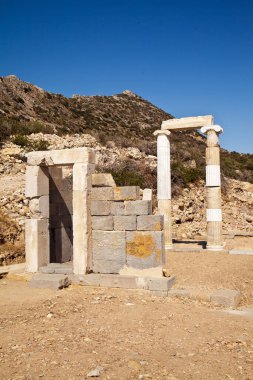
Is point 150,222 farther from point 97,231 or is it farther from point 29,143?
point 29,143

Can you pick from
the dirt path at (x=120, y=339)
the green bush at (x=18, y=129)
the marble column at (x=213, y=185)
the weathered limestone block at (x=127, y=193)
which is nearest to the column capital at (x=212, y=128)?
the marble column at (x=213, y=185)

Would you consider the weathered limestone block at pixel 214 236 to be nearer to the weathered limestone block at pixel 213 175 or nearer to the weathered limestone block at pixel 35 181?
the weathered limestone block at pixel 213 175

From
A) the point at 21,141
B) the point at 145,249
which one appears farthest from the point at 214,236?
the point at 21,141

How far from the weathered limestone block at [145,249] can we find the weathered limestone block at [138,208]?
1.50ft

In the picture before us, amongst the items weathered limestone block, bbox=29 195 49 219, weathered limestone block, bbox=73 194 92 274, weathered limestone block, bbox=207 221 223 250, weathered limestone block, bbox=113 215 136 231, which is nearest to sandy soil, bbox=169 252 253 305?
weathered limestone block, bbox=207 221 223 250

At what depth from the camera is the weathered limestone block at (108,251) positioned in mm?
8391

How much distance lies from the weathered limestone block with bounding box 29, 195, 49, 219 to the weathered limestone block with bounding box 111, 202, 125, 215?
2083 mm

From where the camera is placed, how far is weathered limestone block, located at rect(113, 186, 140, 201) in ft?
27.5

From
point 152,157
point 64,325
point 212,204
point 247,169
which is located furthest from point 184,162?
point 64,325

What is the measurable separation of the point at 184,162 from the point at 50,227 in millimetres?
19374

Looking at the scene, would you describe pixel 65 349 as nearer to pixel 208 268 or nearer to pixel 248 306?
pixel 248 306

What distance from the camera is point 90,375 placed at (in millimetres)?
3830

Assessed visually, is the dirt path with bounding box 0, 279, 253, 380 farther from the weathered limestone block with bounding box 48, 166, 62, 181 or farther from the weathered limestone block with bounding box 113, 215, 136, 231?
the weathered limestone block with bounding box 48, 166, 62, 181

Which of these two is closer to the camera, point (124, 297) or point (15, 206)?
point (124, 297)
